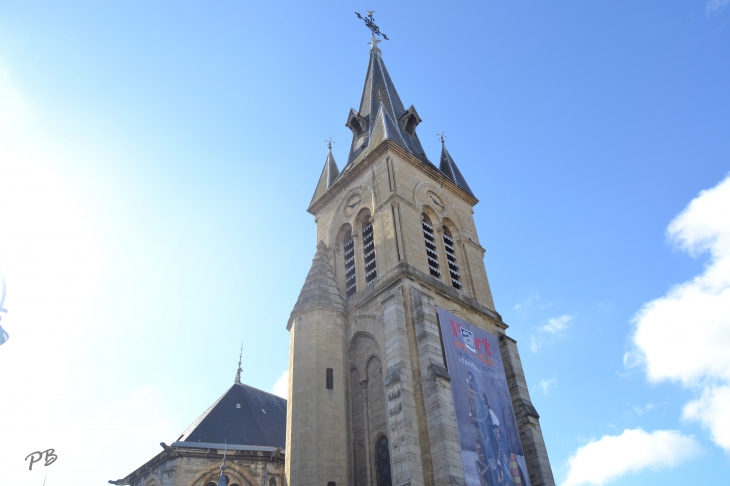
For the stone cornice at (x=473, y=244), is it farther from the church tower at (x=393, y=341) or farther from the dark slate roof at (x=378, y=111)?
the dark slate roof at (x=378, y=111)

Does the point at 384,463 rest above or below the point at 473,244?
below

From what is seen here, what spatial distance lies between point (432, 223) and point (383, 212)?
9.62 ft

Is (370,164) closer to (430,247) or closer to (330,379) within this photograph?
(430,247)

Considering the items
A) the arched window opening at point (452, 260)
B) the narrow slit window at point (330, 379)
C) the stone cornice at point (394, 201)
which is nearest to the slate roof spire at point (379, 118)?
the stone cornice at point (394, 201)

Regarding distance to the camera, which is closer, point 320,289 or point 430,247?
point 320,289

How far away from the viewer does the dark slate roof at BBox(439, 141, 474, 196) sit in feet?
90.0

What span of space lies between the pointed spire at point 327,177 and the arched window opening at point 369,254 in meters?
4.55

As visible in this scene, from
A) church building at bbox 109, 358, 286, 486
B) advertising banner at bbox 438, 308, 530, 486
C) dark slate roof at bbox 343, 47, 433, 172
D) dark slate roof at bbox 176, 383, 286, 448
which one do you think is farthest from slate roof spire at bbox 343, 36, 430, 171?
church building at bbox 109, 358, 286, 486

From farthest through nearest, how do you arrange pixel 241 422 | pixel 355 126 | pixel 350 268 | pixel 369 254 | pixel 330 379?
pixel 355 126 → pixel 241 422 → pixel 350 268 → pixel 369 254 → pixel 330 379

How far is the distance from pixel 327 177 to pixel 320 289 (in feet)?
26.9

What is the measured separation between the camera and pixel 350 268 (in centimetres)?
2297

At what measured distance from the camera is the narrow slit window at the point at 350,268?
2229 centimetres

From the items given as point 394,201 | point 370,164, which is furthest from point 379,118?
point 394,201

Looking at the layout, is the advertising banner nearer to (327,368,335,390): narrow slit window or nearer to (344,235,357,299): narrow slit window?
(327,368,335,390): narrow slit window
